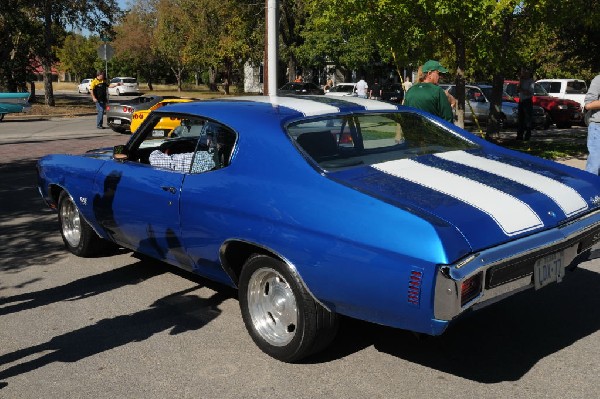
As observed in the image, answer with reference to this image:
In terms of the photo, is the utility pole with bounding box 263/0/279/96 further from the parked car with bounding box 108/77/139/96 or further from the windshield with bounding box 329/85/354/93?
the parked car with bounding box 108/77/139/96

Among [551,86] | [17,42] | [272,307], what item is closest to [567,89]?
[551,86]

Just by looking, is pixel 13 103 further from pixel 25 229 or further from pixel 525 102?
pixel 525 102

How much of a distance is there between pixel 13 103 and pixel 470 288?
18.9 meters

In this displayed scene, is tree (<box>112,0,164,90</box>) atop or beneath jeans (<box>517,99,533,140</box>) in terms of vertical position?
atop

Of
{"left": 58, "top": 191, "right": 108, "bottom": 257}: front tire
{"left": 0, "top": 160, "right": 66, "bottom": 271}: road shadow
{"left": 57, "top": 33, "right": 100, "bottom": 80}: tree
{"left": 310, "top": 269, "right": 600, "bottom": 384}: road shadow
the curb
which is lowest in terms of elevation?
the curb

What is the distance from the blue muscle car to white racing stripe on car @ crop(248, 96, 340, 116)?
0.05 ft

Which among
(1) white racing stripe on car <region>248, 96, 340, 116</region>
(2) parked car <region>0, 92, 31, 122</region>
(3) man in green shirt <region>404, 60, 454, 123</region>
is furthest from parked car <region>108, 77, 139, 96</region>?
(1) white racing stripe on car <region>248, 96, 340, 116</region>

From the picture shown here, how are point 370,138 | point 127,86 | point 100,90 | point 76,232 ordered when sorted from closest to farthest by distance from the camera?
point 370,138 < point 76,232 < point 100,90 < point 127,86

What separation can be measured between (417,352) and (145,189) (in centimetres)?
224

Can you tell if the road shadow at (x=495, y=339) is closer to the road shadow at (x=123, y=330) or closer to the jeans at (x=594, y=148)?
the road shadow at (x=123, y=330)

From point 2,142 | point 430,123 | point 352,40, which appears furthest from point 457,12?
point 352,40

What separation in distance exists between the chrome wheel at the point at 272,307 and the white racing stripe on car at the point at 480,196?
940mm

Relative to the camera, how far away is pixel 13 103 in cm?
1930

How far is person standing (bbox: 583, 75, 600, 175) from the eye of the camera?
7.42 metres
